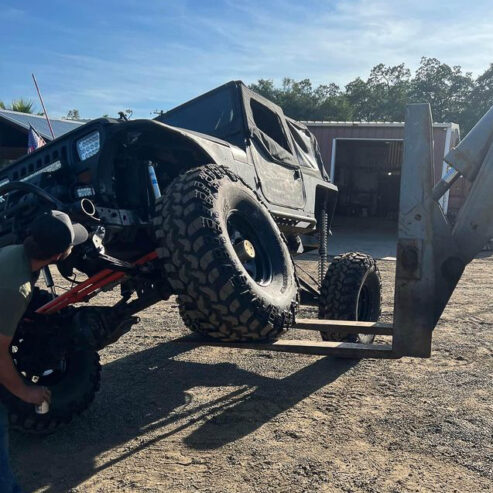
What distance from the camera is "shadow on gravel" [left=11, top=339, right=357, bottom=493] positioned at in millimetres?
3250

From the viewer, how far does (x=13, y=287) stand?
93.0 inches

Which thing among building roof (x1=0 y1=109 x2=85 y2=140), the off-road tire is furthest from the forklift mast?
building roof (x1=0 y1=109 x2=85 y2=140)

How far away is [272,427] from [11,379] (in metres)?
1.87

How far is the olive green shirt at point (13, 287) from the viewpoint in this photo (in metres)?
2.33

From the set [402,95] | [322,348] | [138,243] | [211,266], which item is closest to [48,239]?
[211,266]

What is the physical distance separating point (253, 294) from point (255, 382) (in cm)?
165

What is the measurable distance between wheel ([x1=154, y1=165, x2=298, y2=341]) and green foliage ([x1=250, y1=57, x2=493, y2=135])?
46.5m

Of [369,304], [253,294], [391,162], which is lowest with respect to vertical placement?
[369,304]

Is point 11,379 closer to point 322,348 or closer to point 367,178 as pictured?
point 322,348

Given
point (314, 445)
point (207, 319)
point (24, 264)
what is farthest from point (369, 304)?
point (24, 264)

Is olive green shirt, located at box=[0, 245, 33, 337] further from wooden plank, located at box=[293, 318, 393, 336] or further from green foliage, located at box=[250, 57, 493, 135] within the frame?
green foliage, located at box=[250, 57, 493, 135]

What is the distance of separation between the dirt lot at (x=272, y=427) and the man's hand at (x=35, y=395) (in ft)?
2.20

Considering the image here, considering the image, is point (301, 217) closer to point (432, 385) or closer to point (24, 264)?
point (432, 385)

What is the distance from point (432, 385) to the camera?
447 centimetres
